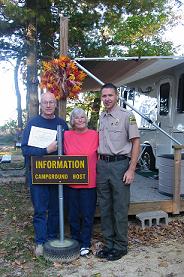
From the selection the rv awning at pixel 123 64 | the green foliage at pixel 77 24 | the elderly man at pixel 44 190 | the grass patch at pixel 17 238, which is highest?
the green foliage at pixel 77 24

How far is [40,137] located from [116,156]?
2.82 ft

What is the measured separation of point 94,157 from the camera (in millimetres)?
4230

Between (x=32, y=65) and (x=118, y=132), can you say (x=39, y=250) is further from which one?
(x=32, y=65)

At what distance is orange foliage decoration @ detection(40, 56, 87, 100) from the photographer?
501 cm

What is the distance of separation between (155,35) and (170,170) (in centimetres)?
901

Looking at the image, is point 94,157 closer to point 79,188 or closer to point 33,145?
point 79,188

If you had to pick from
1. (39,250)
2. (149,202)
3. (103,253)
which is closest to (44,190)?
(39,250)

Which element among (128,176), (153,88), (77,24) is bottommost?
(128,176)

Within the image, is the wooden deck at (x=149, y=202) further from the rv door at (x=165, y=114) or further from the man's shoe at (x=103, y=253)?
the rv door at (x=165, y=114)

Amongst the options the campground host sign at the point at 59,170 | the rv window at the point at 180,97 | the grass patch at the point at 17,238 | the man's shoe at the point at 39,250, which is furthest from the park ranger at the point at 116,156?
the rv window at the point at 180,97

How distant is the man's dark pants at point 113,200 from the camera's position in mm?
4090

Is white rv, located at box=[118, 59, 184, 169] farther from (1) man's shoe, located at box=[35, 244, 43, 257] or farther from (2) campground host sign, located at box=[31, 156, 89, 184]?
(1) man's shoe, located at box=[35, 244, 43, 257]

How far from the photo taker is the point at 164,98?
8.36 metres

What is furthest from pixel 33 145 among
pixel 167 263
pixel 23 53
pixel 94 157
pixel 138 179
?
pixel 23 53
